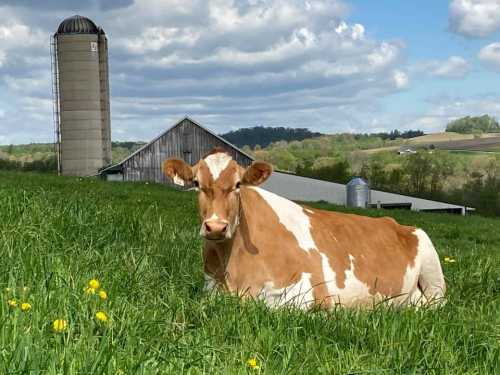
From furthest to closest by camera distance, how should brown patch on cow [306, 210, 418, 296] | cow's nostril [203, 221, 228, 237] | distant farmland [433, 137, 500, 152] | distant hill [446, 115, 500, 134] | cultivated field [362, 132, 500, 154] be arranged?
distant hill [446, 115, 500, 134], cultivated field [362, 132, 500, 154], distant farmland [433, 137, 500, 152], brown patch on cow [306, 210, 418, 296], cow's nostril [203, 221, 228, 237]

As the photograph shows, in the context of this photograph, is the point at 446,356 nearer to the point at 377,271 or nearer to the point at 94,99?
the point at 377,271

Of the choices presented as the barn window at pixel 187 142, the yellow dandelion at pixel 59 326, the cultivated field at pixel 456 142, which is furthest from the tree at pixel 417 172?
the yellow dandelion at pixel 59 326

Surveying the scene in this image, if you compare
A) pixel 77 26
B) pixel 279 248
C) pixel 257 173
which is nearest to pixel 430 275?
pixel 279 248

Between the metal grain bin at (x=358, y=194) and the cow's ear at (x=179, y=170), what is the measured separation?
37.9 meters

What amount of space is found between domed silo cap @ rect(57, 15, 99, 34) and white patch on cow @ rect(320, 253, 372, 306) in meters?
41.9

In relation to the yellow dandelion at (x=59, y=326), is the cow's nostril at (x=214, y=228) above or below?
above

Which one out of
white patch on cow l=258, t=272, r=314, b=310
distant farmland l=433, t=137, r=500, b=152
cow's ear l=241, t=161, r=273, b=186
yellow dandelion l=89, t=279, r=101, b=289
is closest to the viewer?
yellow dandelion l=89, t=279, r=101, b=289

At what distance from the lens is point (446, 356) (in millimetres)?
3951

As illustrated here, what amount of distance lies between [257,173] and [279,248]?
2.17ft

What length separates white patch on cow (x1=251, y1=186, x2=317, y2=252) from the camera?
6.14 meters

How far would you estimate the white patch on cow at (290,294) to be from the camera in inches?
221

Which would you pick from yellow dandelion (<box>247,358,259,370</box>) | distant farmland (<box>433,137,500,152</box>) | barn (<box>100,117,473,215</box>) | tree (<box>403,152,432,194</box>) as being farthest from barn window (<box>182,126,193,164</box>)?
distant farmland (<box>433,137,500,152</box>)

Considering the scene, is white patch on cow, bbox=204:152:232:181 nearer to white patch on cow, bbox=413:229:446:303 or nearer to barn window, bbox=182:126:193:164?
white patch on cow, bbox=413:229:446:303

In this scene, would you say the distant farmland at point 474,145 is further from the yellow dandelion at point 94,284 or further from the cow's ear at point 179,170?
the yellow dandelion at point 94,284
